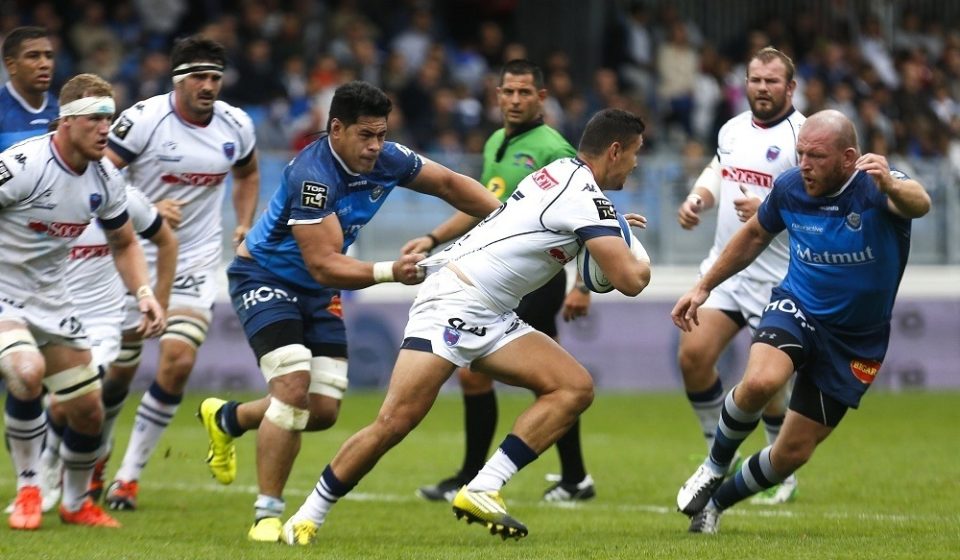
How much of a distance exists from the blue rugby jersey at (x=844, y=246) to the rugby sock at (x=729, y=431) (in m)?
0.67

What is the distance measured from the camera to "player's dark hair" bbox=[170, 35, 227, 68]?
10273mm

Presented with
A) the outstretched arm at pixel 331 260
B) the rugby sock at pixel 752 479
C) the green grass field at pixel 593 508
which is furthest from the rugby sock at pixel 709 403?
the outstretched arm at pixel 331 260

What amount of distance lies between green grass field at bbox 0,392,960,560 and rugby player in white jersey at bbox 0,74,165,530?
49 cm

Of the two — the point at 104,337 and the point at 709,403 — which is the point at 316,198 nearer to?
the point at 104,337

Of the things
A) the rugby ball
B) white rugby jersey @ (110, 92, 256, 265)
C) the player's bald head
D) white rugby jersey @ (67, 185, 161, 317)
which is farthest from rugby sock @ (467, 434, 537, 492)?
white rugby jersey @ (67, 185, 161, 317)

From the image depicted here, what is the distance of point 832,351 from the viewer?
27.9 feet

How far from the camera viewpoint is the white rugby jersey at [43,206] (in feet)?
28.9

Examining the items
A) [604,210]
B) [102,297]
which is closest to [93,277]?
[102,297]

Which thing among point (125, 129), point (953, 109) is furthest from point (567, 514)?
point (953, 109)

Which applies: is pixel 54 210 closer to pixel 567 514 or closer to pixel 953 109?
pixel 567 514

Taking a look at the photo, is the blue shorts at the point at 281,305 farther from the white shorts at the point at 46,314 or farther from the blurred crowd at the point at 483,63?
the blurred crowd at the point at 483,63

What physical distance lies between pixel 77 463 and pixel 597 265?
346 cm

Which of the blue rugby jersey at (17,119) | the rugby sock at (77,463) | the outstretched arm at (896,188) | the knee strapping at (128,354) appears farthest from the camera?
the knee strapping at (128,354)

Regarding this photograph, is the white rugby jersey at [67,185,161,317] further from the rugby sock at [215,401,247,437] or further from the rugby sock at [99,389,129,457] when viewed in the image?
the rugby sock at [215,401,247,437]
